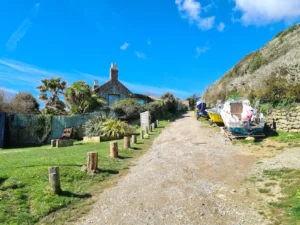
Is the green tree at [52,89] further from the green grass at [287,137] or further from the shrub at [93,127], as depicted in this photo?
the green grass at [287,137]

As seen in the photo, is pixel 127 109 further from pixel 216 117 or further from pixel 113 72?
pixel 113 72

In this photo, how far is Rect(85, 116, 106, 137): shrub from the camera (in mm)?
19462

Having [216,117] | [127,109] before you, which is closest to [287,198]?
[216,117]

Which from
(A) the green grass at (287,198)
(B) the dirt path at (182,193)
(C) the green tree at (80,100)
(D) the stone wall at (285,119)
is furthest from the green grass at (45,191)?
(C) the green tree at (80,100)

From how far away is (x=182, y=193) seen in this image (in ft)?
23.3

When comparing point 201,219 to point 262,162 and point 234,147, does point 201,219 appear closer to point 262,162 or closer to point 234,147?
point 262,162

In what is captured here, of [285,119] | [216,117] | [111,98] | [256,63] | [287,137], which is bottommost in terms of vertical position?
[287,137]

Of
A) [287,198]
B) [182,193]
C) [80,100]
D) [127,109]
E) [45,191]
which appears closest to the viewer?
[287,198]

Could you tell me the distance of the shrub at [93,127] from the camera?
63.9ft

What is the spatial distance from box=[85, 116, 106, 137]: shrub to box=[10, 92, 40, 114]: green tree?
9757 millimetres

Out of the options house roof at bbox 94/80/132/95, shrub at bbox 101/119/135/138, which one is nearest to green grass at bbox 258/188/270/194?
shrub at bbox 101/119/135/138

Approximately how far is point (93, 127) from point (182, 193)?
539 inches

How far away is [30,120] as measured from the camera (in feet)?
69.7

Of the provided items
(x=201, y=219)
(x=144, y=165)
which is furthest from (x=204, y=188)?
(x=144, y=165)
